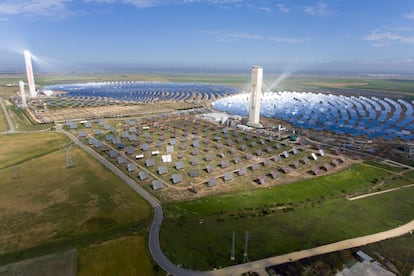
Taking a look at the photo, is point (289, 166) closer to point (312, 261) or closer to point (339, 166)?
point (339, 166)

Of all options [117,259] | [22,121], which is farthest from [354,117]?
[22,121]

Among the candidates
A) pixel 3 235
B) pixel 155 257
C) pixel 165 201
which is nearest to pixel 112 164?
pixel 165 201

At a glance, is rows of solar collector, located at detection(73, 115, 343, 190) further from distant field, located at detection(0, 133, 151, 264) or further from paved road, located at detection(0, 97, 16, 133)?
paved road, located at detection(0, 97, 16, 133)

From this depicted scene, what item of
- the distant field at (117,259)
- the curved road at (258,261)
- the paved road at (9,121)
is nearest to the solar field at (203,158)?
the curved road at (258,261)

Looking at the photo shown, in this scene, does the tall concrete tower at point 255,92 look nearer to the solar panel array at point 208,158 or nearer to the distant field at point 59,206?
the solar panel array at point 208,158

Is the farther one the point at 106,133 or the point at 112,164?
the point at 106,133
